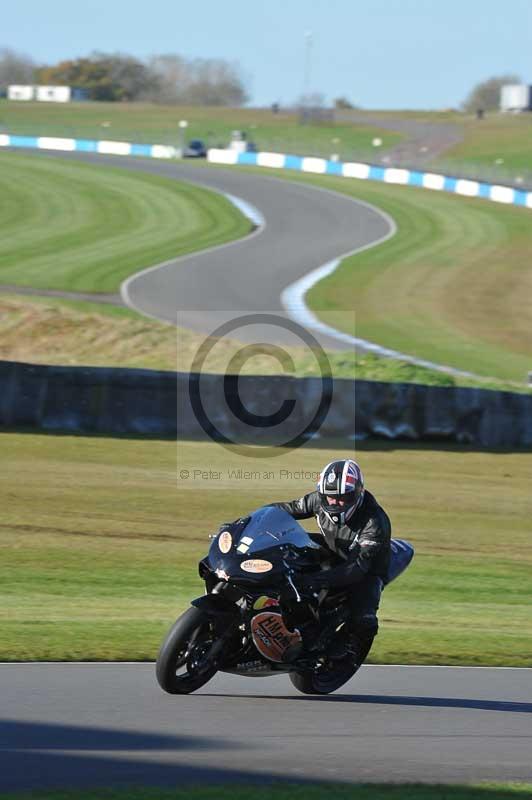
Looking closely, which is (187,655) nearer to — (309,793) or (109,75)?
(309,793)

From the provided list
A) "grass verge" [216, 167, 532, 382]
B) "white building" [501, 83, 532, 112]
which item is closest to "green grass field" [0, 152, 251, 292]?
"grass verge" [216, 167, 532, 382]

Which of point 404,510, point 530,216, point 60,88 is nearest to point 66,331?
point 404,510

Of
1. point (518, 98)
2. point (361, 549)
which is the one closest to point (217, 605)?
point (361, 549)

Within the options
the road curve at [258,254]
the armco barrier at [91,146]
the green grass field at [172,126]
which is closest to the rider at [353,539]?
the road curve at [258,254]

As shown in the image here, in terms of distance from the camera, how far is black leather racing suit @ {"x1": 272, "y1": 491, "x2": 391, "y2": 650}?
27.7 feet

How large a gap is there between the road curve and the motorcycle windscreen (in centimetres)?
2187

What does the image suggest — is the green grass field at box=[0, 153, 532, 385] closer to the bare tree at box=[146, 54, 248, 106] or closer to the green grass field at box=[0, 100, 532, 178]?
the green grass field at box=[0, 100, 532, 178]

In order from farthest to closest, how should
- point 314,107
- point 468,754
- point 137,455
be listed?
point 314,107
point 137,455
point 468,754

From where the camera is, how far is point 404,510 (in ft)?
55.1

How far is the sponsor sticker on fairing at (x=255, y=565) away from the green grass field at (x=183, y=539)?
1879 millimetres

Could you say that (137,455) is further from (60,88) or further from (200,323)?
(60,88)

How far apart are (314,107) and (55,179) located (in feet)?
211

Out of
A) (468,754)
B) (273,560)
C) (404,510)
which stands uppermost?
(273,560)

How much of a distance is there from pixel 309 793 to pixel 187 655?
1.75 m
